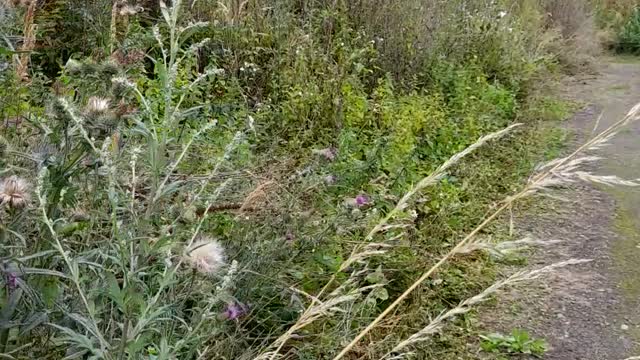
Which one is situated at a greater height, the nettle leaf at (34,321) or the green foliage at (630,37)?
the nettle leaf at (34,321)

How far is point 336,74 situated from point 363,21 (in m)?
1.21

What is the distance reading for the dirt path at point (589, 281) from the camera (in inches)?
123

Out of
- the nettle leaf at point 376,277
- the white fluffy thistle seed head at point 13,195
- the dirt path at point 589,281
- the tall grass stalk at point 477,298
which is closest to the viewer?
the white fluffy thistle seed head at point 13,195

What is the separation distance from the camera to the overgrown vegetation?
5.01ft

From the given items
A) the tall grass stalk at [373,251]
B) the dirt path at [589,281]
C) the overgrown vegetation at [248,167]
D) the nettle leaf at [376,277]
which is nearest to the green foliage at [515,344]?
the dirt path at [589,281]

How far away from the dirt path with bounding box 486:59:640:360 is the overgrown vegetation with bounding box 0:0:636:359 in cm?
28

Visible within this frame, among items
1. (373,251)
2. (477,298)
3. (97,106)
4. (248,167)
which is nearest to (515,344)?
(248,167)

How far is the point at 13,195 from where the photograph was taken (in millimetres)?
1355

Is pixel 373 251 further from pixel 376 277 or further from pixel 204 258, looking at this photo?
pixel 376 277

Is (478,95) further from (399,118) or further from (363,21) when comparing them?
(399,118)

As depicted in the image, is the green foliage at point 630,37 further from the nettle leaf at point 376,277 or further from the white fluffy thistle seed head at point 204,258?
the white fluffy thistle seed head at point 204,258

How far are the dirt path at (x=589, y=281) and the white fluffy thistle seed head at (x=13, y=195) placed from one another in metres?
2.27

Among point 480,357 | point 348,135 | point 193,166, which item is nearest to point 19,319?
point 193,166

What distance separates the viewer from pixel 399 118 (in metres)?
4.80
